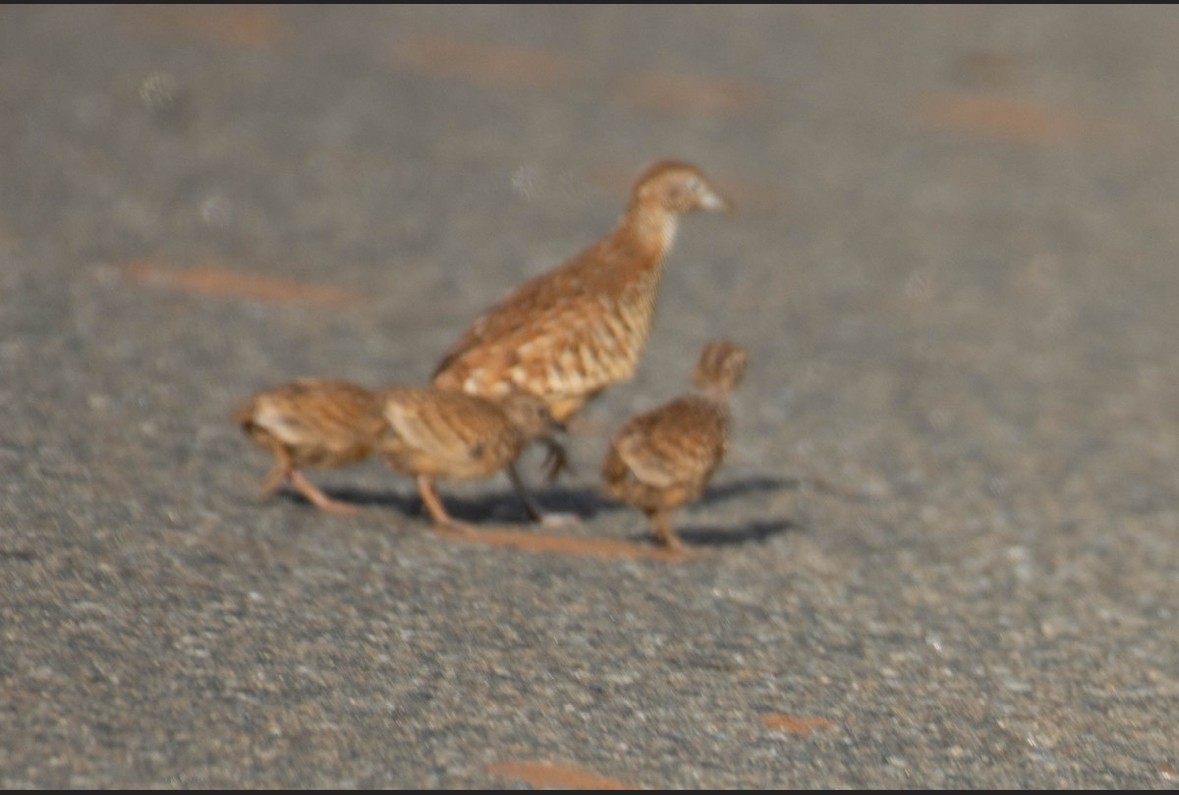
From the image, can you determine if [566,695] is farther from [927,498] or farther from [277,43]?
[277,43]

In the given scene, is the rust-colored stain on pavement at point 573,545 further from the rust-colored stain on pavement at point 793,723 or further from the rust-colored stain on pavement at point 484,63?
the rust-colored stain on pavement at point 484,63

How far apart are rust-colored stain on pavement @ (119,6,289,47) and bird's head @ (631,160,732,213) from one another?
10.4m

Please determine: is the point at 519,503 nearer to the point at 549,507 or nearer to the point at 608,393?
the point at 549,507

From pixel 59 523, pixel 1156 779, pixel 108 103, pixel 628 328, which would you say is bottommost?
pixel 1156 779

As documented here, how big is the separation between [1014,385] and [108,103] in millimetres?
7851

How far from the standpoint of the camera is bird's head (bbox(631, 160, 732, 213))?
9.09m

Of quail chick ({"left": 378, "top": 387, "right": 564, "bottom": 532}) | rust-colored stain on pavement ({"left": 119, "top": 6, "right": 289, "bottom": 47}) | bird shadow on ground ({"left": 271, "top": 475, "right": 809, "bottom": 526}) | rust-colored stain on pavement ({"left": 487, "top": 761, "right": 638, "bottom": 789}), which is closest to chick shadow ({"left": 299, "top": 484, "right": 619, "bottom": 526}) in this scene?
bird shadow on ground ({"left": 271, "top": 475, "right": 809, "bottom": 526})

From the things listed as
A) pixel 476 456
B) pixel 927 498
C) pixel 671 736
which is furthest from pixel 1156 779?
pixel 927 498

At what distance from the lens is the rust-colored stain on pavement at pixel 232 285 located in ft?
39.0

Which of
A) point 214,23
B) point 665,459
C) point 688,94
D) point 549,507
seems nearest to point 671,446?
point 665,459

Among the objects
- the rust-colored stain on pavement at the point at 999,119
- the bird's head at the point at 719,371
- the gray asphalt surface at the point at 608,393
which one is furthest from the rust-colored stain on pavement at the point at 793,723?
the rust-colored stain on pavement at the point at 999,119

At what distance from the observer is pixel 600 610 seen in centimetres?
725

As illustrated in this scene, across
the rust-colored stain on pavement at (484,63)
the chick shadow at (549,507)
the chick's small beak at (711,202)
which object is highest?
the rust-colored stain on pavement at (484,63)

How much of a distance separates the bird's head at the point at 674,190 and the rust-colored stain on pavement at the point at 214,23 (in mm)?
10399
